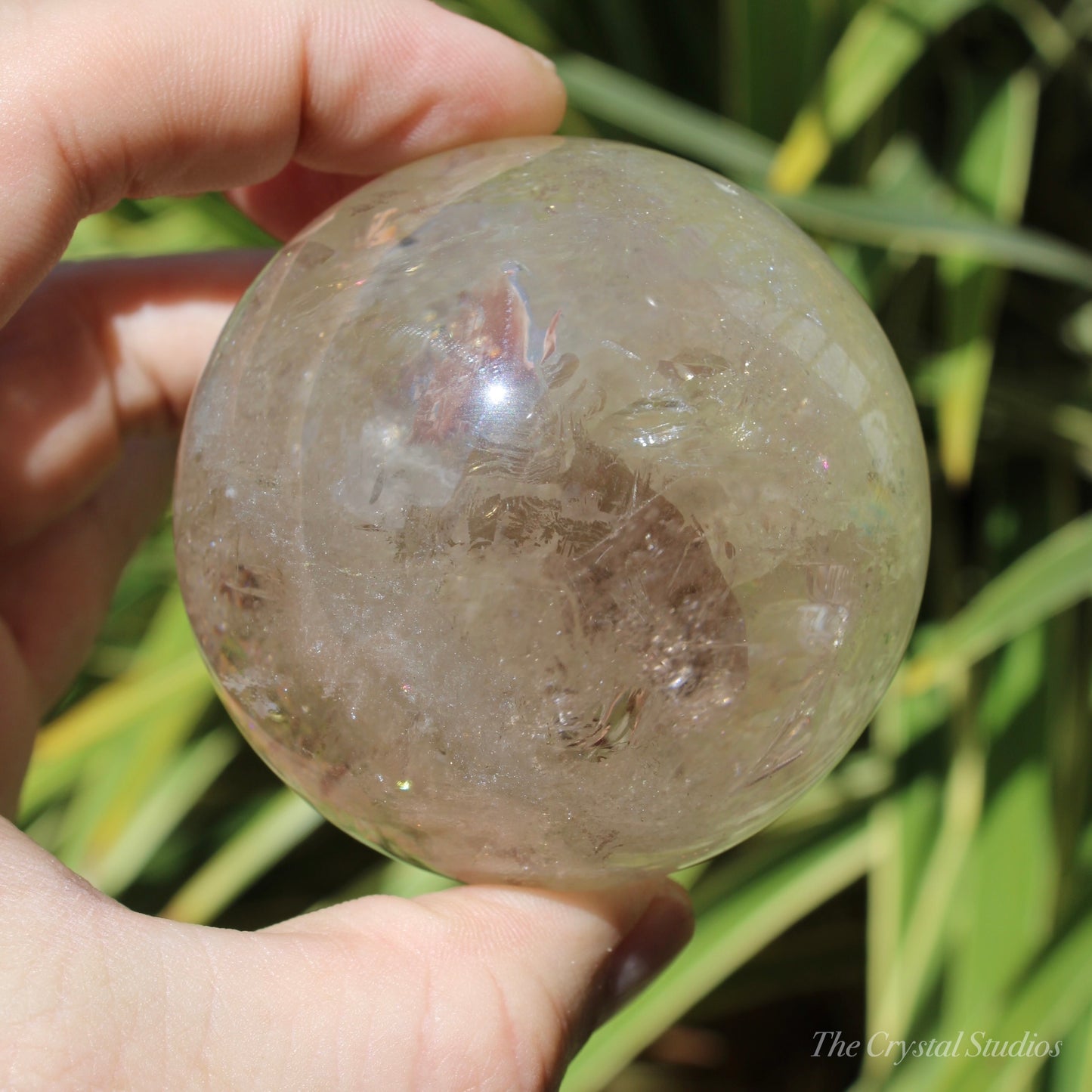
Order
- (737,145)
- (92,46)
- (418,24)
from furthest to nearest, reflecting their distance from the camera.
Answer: (737,145) → (418,24) → (92,46)

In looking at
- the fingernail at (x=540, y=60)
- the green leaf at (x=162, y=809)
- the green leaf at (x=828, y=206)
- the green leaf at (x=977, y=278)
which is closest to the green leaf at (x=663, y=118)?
the green leaf at (x=828, y=206)

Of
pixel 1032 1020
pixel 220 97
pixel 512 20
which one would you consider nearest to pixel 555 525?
pixel 220 97

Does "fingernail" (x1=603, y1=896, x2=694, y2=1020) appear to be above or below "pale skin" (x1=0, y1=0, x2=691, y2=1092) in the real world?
below

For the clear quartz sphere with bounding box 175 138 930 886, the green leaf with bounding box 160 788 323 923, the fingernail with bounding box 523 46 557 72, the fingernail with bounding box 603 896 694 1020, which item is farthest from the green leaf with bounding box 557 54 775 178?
the green leaf with bounding box 160 788 323 923

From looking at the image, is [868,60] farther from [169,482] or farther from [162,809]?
[162,809]

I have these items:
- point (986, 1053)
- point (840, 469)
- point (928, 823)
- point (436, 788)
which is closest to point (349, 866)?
point (928, 823)

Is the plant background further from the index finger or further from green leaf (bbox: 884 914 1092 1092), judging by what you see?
the index finger

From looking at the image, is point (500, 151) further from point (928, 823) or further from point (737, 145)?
point (928, 823)
